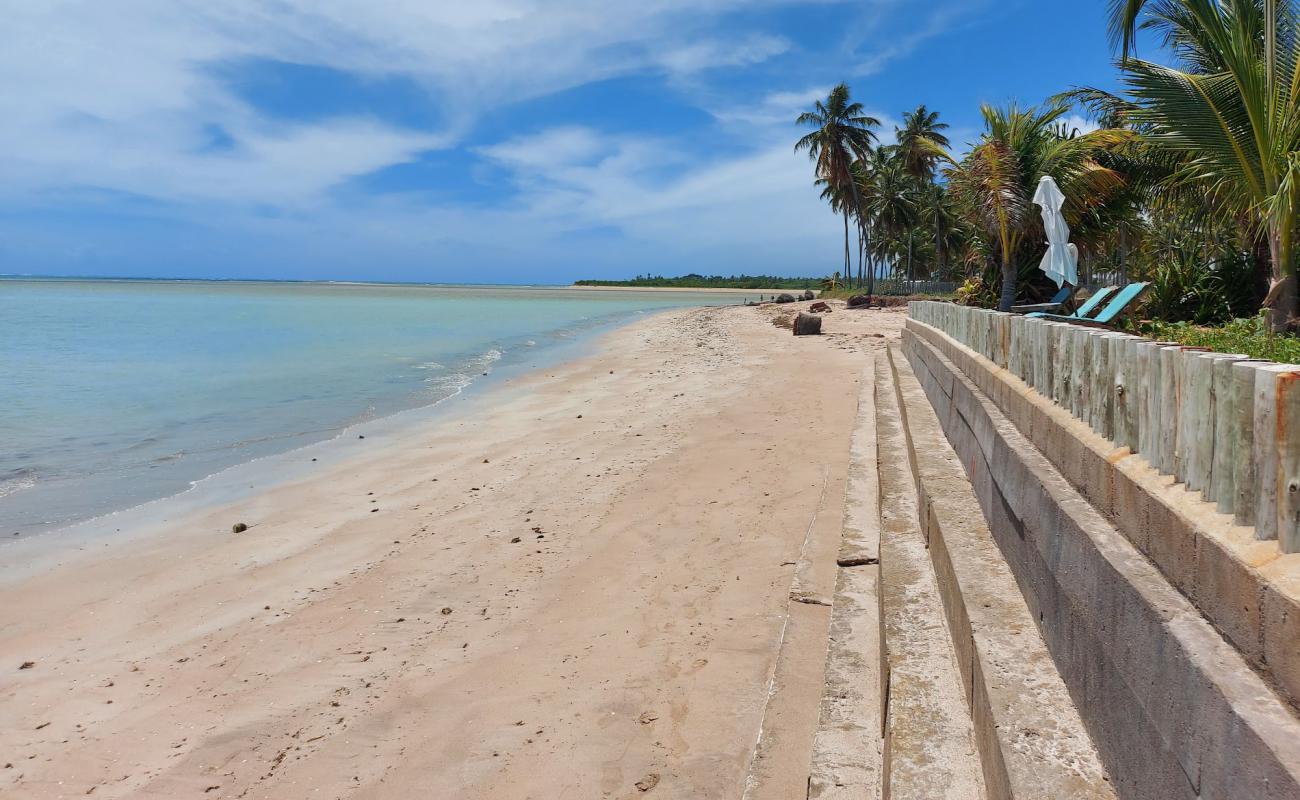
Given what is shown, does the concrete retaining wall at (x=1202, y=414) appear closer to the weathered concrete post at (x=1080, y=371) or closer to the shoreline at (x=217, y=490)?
the weathered concrete post at (x=1080, y=371)

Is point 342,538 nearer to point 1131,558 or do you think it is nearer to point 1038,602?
point 1038,602

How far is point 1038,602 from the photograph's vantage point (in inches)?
105

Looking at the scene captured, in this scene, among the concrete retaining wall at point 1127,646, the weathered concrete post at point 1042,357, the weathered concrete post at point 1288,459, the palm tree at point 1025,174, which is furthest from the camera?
the palm tree at point 1025,174

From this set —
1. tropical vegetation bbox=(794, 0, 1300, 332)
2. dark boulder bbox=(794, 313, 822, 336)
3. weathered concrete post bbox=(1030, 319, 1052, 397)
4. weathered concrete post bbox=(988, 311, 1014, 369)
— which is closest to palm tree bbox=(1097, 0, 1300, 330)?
tropical vegetation bbox=(794, 0, 1300, 332)

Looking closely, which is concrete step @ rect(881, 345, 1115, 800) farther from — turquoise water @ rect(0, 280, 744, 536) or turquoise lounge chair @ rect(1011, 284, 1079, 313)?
turquoise lounge chair @ rect(1011, 284, 1079, 313)

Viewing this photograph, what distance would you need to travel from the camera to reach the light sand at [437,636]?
3.31m

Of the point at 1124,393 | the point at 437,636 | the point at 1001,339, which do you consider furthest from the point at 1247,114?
the point at 437,636

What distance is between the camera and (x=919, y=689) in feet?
8.65

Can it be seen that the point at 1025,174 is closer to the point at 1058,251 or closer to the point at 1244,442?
the point at 1058,251

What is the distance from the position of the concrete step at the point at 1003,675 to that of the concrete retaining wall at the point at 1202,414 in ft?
2.30

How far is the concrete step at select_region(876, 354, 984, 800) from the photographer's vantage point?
7.29 feet

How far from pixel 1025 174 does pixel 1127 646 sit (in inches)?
631

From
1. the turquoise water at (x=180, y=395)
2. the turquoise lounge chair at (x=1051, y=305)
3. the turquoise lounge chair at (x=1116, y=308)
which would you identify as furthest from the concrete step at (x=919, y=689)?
the turquoise lounge chair at (x=1051, y=305)

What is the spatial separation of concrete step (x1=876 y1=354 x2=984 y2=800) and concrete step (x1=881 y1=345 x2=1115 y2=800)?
0.15 feet
